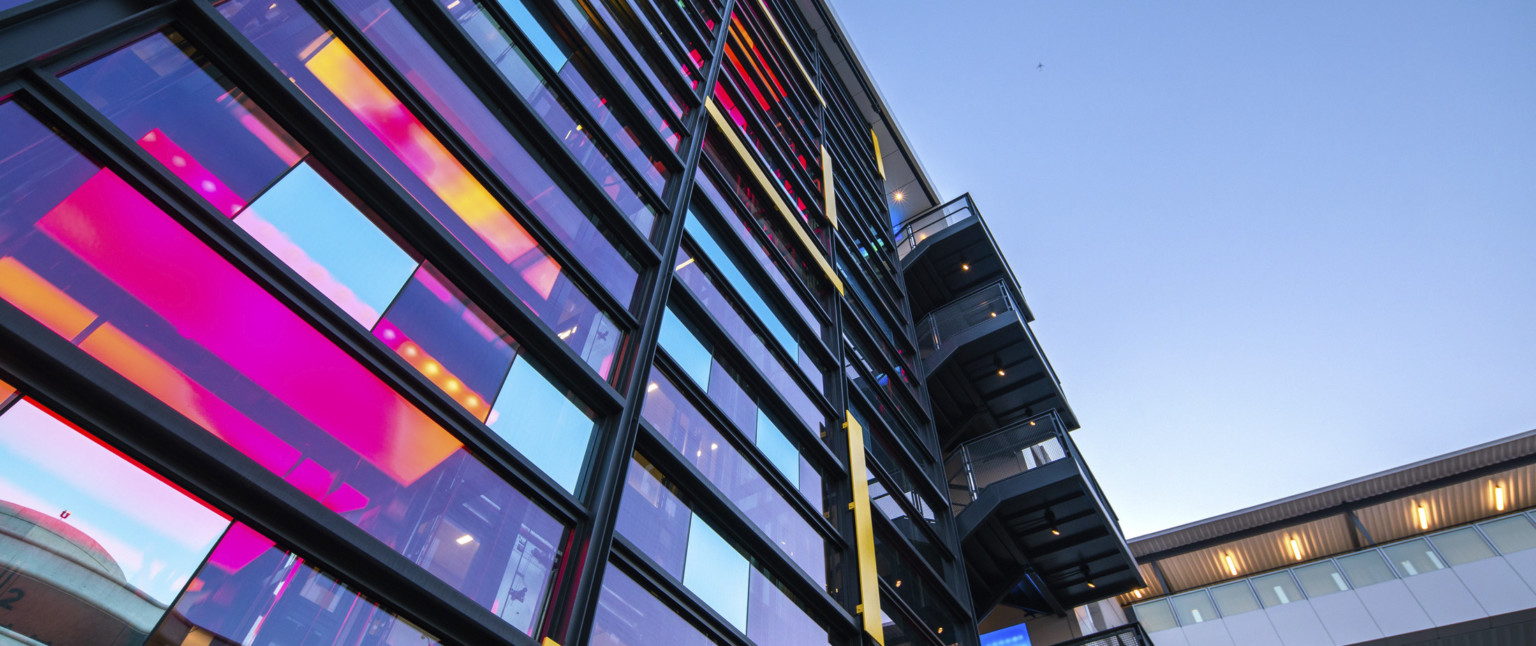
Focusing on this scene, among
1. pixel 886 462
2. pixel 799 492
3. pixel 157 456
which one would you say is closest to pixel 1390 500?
pixel 886 462

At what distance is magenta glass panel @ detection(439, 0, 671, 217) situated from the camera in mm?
11188

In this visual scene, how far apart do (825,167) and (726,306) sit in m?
13.3

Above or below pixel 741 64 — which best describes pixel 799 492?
below

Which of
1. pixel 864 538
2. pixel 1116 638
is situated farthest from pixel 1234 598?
pixel 864 538

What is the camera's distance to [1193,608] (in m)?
22.7

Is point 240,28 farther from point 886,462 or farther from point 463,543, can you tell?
point 886,462

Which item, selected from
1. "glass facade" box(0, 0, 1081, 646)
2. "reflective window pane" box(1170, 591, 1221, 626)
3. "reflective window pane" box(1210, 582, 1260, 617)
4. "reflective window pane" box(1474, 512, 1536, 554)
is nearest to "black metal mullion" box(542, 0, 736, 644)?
"glass facade" box(0, 0, 1081, 646)

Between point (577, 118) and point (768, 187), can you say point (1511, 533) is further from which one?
point (577, 118)

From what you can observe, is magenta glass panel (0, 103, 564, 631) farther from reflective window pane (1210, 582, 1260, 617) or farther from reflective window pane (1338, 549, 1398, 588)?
reflective window pane (1338, 549, 1398, 588)

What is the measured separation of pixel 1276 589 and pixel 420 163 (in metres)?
24.7

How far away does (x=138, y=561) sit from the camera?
4.84m

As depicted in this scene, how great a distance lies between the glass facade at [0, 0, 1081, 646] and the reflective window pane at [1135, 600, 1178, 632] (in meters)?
12.3

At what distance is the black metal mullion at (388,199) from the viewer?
7.10 m

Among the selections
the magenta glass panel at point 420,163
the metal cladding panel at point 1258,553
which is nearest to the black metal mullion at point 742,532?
the magenta glass panel at point 420,163
